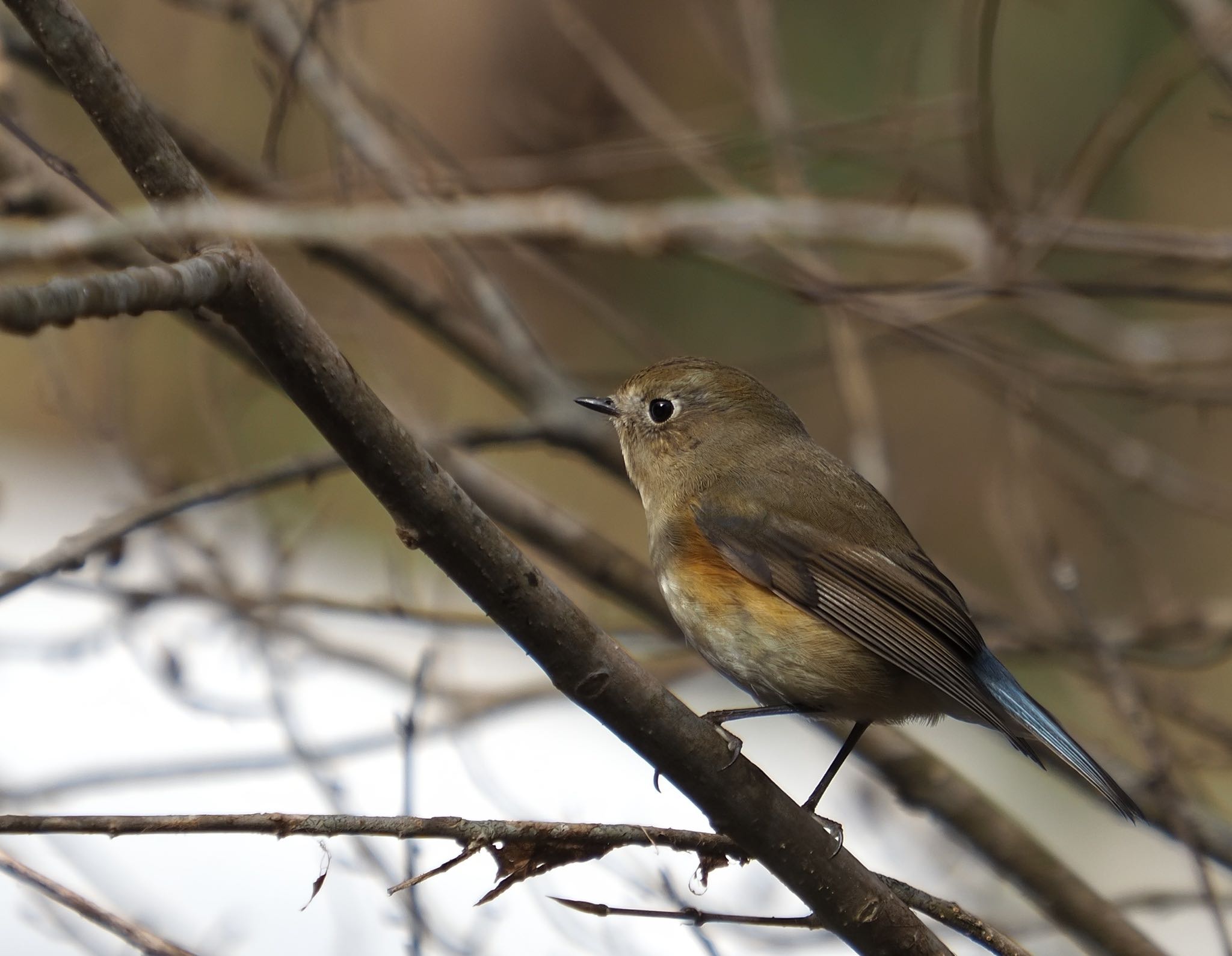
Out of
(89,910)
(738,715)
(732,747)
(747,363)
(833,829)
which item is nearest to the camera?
(89,910)

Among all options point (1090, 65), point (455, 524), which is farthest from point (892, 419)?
point (455, 524)

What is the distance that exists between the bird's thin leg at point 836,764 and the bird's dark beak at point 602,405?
1.17 metres

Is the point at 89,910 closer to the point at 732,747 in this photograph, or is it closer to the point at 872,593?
the point at 732,747

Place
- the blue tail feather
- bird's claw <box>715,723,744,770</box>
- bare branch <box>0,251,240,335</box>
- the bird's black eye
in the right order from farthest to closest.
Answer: the bird's black eye → the blue tail feather → bird's claw <box>715,723,744,770</box> → bare branch <box>0,251,240,335</box>

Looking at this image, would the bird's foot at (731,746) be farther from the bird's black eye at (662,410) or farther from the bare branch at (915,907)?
the bird's black eye at (662,410)

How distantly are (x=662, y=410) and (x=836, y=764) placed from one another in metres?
1.19

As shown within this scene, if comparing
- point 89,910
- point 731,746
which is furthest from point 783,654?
point 89,910

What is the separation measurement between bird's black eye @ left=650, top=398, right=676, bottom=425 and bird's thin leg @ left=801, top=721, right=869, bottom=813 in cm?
105

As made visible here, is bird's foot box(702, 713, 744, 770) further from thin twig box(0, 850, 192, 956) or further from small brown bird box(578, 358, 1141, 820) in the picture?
thin twig box(0, 850, 192, 956)

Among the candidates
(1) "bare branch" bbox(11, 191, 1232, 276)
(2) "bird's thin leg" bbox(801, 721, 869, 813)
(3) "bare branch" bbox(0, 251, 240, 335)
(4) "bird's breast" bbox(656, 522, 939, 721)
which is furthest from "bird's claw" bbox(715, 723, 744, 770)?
(3) "bare branch" bbox(0, 251, 240, 335)

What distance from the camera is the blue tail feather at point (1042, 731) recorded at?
2.74 meters

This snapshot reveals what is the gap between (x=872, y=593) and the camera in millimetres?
3146

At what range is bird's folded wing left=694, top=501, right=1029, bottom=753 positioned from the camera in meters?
2.93

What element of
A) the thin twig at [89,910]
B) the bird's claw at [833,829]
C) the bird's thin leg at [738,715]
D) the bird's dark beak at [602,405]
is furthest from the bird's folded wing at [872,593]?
the thin twig at [89,910]
